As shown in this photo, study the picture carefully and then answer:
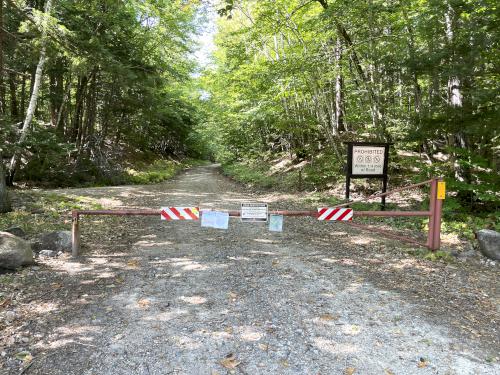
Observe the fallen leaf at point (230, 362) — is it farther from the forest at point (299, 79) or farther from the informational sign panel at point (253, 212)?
the forest at point (299, 79)

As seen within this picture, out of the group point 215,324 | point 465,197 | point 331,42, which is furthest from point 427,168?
point 331,42

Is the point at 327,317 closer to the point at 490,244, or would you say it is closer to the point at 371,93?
the point at 490,244

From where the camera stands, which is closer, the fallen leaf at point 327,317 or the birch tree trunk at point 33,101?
the fallen leaf at point 327,317

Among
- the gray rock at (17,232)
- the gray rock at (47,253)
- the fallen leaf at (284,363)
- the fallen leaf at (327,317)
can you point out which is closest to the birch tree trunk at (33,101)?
the gray rock at (17,232)

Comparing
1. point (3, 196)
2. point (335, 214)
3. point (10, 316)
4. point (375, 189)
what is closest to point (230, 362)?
point (10, 316)

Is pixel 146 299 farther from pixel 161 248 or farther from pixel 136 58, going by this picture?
pixel 136 58

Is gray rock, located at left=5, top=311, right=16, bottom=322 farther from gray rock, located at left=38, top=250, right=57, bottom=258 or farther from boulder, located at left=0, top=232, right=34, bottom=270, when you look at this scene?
gray rock, located at left=38, top=250, right=57, bottom=258

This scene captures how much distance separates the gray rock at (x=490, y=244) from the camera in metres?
6.27

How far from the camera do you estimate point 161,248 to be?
6.87 metres

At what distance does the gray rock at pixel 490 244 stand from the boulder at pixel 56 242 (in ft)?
24.4

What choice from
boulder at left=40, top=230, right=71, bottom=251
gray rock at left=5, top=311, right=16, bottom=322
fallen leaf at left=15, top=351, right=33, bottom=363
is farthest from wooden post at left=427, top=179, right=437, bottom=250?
boulder at left=40, top=230, right=71, bottom=251

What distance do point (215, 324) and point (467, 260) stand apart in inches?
189

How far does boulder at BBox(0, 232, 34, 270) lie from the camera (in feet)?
17.1

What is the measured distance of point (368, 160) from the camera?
32.1ft
